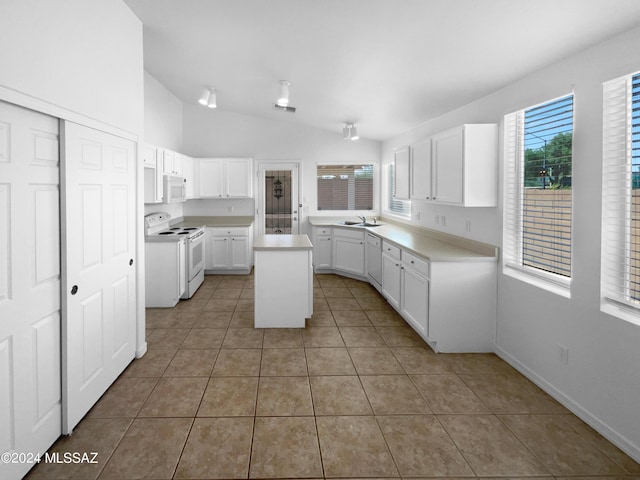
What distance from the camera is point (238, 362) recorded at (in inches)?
127

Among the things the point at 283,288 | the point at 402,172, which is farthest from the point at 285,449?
the point at 402,172

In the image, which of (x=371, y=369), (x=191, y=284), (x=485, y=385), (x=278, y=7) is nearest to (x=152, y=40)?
(x=278, y=7)

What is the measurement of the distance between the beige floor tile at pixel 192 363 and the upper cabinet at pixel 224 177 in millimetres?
3753

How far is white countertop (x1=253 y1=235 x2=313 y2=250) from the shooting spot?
12.9ft

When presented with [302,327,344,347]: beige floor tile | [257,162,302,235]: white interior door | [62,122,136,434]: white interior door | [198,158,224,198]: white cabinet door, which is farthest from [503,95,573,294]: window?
[198,158,224,198]: white cabinet door

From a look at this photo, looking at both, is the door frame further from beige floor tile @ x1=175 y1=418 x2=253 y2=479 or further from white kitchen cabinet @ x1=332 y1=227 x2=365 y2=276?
beige floor tile @ x1=175 y1=418 x2=253 y2=479

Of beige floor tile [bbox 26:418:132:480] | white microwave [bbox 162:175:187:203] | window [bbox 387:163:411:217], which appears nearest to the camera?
beige floor tile [bbox 26:418:132:480]

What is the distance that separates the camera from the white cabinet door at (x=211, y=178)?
6.62 metres

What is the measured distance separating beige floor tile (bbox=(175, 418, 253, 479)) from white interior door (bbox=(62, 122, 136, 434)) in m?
0.77

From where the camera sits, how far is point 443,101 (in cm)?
394

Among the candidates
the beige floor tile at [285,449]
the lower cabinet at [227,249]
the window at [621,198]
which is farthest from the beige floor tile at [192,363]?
the lower cabinet at [227,249]

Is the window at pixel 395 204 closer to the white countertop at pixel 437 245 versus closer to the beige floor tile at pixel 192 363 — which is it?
the white countertop at pixel 437 245

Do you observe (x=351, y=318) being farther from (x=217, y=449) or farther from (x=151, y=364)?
(x=217, y=449)

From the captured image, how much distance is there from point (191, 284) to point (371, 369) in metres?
3.08
